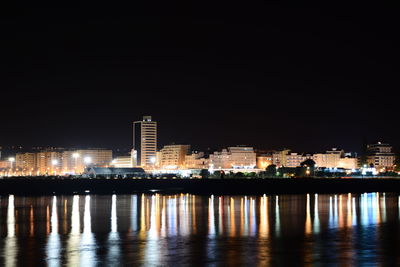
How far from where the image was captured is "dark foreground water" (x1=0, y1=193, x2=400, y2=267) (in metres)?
27.8

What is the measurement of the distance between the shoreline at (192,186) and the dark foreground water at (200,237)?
4495 cm

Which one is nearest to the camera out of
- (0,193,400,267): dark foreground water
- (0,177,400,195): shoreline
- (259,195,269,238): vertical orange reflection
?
(0,193,400,267): dark foreground water

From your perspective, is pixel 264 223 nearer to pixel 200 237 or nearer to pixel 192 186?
pixel 200 237

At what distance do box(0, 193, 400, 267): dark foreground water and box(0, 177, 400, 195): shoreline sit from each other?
147 ft

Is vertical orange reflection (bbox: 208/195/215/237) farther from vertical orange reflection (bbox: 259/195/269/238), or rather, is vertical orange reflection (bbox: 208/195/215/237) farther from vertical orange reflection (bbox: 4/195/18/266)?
vertical orange reflection (bbox: 4/195/18/266)

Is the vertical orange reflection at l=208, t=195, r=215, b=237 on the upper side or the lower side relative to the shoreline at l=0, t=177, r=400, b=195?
lower

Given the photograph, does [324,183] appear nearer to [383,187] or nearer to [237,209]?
[383,187]

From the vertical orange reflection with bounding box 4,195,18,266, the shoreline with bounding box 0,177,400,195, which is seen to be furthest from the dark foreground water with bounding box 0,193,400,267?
the shoreline with bounding box 0,177,400,195

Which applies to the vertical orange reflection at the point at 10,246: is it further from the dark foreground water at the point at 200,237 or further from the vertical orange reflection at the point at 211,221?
the vertical orange reflection at the point at 211,221

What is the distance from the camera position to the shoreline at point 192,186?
98.6 m

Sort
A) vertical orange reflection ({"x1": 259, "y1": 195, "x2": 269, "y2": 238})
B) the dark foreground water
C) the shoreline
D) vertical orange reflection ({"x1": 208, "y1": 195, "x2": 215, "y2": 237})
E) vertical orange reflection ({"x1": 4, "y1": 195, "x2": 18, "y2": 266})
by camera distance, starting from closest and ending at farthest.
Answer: vertical orange reflection ({"x1": 4, "y1": 195, "x2": 18, "y2": 266}), the dark foreground water, vertical orange reflection ({"x1": 259, "y1": 195, "x2": 269, "y2": 238}), vertical orange reflection ({"x1": 208, "y1": 195, "x2": 215, "y2": 237}), the shoreline

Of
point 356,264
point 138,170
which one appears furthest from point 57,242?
point 138,170

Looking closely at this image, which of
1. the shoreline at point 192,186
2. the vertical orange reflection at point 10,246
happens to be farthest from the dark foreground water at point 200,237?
the shoreline at point 192,186

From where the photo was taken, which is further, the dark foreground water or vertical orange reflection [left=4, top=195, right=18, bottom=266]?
the dark foreground water
